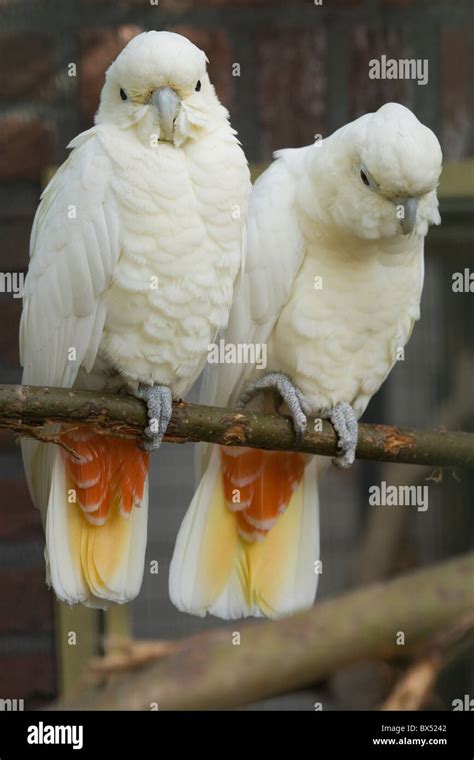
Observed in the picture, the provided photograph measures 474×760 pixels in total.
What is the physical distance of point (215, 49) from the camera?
1.33 meters

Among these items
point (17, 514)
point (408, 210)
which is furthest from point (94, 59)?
point (17, 514)

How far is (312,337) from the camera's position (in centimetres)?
126

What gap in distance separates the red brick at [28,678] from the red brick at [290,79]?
761 millimetres

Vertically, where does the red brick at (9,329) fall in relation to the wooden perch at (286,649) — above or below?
above

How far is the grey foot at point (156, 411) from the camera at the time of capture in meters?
1.09

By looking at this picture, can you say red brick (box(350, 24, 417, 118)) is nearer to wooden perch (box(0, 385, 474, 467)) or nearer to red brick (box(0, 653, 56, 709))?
wooden perch (box(0, 385, 474, 467))

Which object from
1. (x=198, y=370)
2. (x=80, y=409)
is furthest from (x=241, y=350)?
(x=80, y=409)

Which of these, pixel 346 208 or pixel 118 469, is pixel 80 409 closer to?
pixel 118 469

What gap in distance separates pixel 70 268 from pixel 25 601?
1.56 ft

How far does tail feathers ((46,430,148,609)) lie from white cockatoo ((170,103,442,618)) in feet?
0.30

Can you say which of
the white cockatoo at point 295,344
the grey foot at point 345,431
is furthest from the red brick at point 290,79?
the grey foot at point 345,431

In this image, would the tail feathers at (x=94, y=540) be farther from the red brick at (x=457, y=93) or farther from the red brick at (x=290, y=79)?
the red brick at (x=457, y=93)

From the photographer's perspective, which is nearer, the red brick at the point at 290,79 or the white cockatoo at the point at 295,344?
the white cockatoo at the point at 295,344

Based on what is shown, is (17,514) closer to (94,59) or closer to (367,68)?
(94,59)
